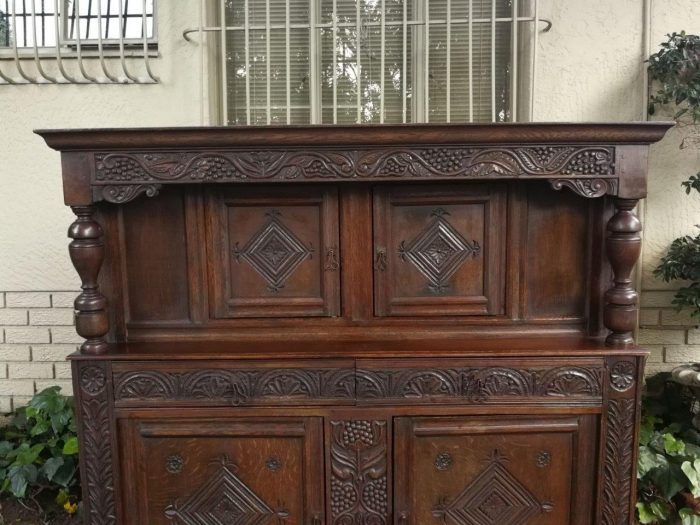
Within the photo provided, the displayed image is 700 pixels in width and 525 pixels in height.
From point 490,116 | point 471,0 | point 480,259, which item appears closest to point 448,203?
point 480,259

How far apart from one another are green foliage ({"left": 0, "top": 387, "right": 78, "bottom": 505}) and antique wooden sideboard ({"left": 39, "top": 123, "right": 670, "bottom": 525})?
0.52 metres

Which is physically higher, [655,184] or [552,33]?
[552,33]

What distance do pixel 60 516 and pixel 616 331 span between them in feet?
8.40

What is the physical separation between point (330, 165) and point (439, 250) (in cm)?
55

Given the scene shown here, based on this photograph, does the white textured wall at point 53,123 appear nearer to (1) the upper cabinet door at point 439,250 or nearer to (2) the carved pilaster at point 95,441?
(2) the carved pilaster at point 95,441

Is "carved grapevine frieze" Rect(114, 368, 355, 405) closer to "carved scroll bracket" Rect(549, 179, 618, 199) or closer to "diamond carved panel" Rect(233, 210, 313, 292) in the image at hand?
"diamond carved panel" Rect(233, 210, 313, 292)

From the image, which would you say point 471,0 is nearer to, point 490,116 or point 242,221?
point 490,116

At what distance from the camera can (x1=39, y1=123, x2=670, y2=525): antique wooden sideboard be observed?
1803mm

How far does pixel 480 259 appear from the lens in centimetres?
203

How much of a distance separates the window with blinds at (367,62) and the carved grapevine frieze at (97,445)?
1.37 metres

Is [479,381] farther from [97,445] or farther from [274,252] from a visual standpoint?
[97,445]

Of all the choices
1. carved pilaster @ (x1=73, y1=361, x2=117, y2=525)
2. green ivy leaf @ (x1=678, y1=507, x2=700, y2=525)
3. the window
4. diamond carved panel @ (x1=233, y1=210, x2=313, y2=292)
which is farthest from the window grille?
green ivy leaf @ (x1=678, y1=507, x2=700, y2=525)

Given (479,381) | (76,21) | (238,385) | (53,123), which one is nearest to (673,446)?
(479,381)

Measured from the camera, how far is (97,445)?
1.91 metres
